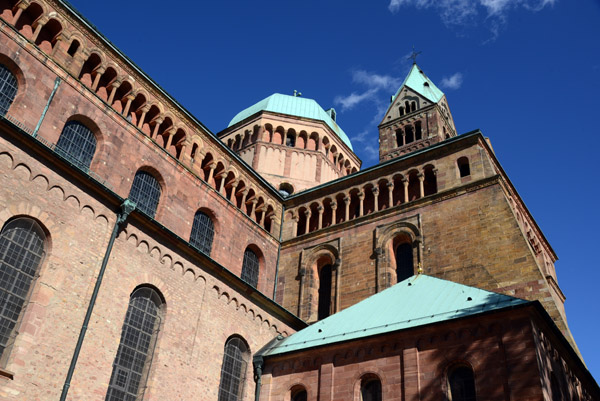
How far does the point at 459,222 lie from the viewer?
23.1m

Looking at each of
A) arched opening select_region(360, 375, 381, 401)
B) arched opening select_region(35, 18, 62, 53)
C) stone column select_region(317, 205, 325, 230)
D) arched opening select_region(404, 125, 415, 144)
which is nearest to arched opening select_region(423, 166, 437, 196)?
stone column select_region(317, 205, 325, 230)

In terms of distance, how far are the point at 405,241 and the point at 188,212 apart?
966 centimetres

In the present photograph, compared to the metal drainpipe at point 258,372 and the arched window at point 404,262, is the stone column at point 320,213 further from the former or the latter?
the metal drainpipe at point 258,372

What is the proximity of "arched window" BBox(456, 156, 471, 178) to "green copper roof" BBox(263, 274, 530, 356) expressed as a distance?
21.6 feet

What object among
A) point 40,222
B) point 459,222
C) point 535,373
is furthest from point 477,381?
point 40,222

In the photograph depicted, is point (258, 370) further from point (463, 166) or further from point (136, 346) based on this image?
point (463, 166)

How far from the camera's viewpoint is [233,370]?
19953 mm

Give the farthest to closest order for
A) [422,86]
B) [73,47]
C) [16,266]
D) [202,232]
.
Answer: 1. [422,86]
2. [202,232]
3. [73,47]
4. [16,266]

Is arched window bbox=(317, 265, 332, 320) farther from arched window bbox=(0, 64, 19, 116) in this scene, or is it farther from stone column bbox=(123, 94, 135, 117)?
arched window bbox=(0, 64, 19, 116)

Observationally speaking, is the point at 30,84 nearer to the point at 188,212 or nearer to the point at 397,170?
the point at 188,212

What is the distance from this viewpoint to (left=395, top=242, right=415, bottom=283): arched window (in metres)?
24.2

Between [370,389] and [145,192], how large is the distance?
10980mm

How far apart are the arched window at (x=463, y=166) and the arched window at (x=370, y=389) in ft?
37.1

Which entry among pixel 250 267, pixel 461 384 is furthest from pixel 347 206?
pixel 461 384
